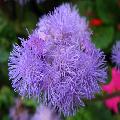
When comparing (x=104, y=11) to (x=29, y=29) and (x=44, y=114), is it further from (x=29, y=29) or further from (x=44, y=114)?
(x=44, y=114)

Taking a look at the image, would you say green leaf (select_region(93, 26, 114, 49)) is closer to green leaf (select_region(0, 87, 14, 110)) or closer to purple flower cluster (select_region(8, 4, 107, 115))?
green leaf (select_region(0, 87, 14, 110))

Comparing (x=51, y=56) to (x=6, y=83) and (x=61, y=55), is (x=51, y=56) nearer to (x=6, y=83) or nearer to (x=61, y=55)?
(x=61, y=55)

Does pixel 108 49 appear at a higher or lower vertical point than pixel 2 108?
higher

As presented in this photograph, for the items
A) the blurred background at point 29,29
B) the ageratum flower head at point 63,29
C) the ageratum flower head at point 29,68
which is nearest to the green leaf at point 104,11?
the blurred background at point 29,29

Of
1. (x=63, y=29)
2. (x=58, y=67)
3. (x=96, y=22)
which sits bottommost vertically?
(x=58, y=67)

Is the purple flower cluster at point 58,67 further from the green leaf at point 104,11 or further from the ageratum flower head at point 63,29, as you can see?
the green leaf at point 104,11

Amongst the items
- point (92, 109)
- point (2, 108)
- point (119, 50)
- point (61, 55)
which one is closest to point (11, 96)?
point (2, 108)

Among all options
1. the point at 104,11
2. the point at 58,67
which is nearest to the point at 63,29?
the point at 58,67
